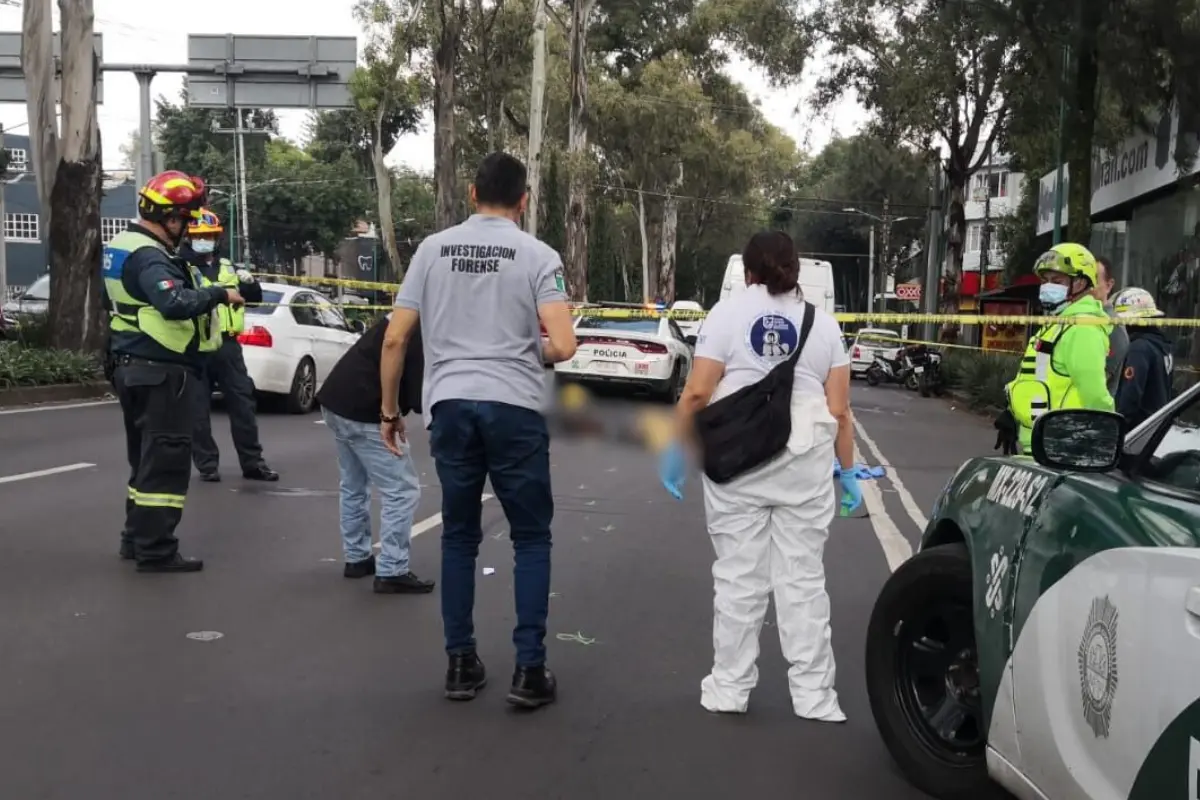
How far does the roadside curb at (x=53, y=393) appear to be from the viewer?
1445cm

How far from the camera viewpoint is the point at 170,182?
6.29m

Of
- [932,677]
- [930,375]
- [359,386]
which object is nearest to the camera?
[932,677]

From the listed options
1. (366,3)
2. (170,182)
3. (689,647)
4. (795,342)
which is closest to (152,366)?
(170,182)

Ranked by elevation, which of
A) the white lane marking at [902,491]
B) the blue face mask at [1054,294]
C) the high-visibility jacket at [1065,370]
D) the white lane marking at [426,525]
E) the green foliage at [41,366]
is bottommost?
the white lane marking at [902,491]

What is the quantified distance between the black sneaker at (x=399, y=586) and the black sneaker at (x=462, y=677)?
1525 mm

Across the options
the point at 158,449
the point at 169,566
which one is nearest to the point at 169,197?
the point at 158,449

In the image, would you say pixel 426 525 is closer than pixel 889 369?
Answer: Yes

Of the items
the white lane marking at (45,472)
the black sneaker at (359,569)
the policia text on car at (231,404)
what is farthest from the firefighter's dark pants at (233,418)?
the black sneaker at (359,569)

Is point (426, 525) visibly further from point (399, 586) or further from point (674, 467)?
point (674, 467)

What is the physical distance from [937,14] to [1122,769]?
75.1 feet

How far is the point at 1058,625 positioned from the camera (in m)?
2.77

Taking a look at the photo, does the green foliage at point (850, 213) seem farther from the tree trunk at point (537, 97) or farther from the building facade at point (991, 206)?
the tree trunk at point (537, 97)

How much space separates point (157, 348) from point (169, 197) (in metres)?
0.75

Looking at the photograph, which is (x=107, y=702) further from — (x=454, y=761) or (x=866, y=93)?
(x=866, y=93)
